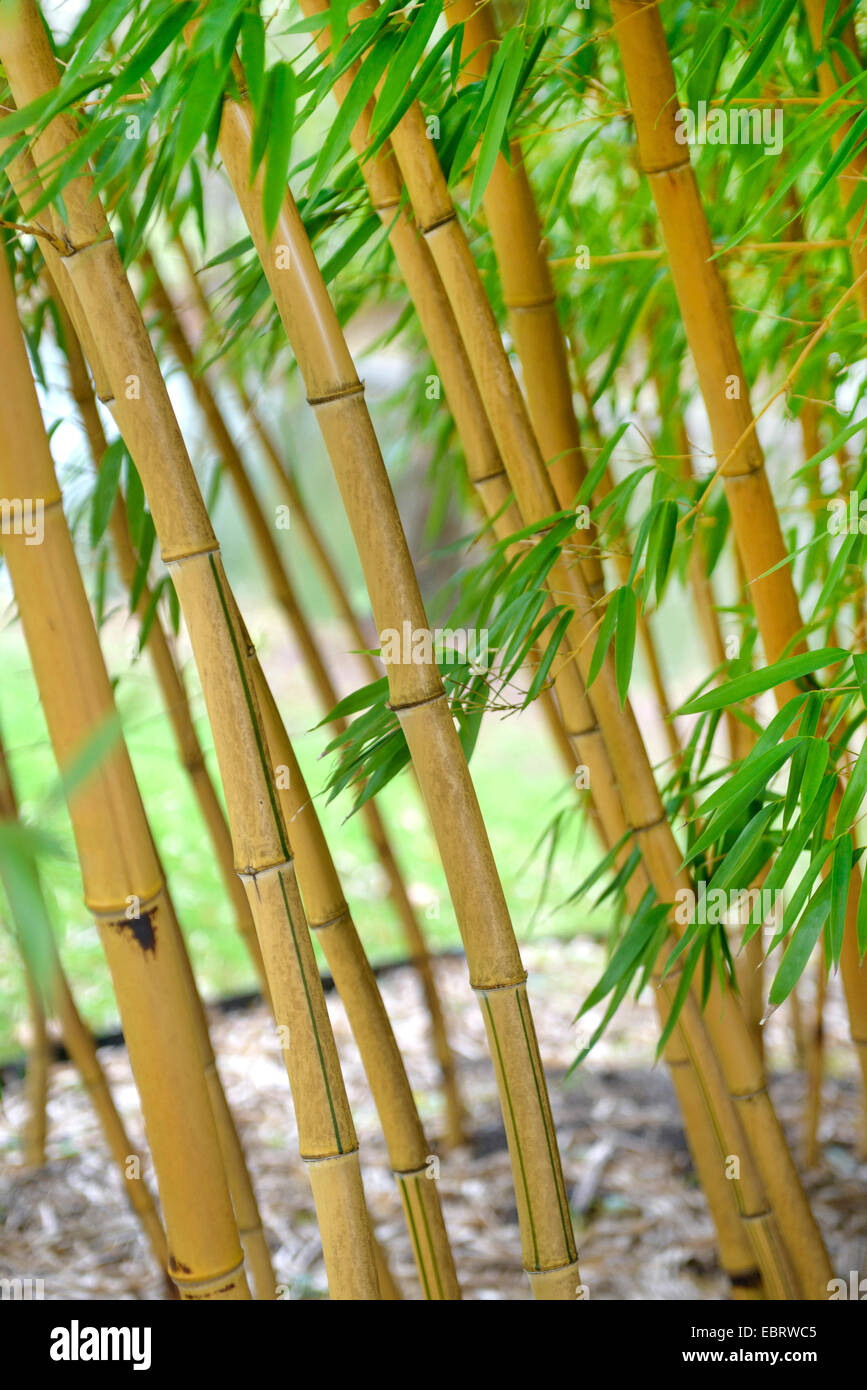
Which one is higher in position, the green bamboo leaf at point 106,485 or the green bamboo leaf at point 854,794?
the green bamboo leaf at point 106,485

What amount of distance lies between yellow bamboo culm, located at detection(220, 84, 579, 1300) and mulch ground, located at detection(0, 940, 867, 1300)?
68 cm

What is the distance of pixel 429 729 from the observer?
2.58 feet

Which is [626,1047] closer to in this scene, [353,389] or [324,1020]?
[324,1020]

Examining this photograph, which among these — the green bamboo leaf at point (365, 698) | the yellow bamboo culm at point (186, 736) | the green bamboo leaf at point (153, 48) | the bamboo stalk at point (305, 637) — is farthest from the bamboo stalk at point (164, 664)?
the green bamboo leaf at point (153, 48)

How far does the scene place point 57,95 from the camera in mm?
586

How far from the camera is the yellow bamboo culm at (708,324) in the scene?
0.87m

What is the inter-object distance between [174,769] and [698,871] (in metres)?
3.06

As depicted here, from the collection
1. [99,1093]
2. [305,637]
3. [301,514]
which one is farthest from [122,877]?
[301,514]

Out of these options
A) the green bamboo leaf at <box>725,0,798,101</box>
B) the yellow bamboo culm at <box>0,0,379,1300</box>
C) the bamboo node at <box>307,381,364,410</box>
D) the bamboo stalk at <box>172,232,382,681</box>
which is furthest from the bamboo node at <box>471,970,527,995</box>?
the bamboo stalk at <box>172,232,382,681</box>

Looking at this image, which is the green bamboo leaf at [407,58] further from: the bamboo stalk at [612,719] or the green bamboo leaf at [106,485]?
the green bamboo leaf at [106,485]

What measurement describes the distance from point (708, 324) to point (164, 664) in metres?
0.76

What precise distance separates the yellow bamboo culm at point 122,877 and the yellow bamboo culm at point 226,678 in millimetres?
59

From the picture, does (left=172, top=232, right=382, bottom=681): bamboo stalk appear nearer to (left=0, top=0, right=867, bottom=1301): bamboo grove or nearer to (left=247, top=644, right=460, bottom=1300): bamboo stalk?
(left=0, top=0, right=867, bottom=1301): bamboo grove

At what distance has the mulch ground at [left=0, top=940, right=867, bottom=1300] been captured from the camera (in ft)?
5.51
